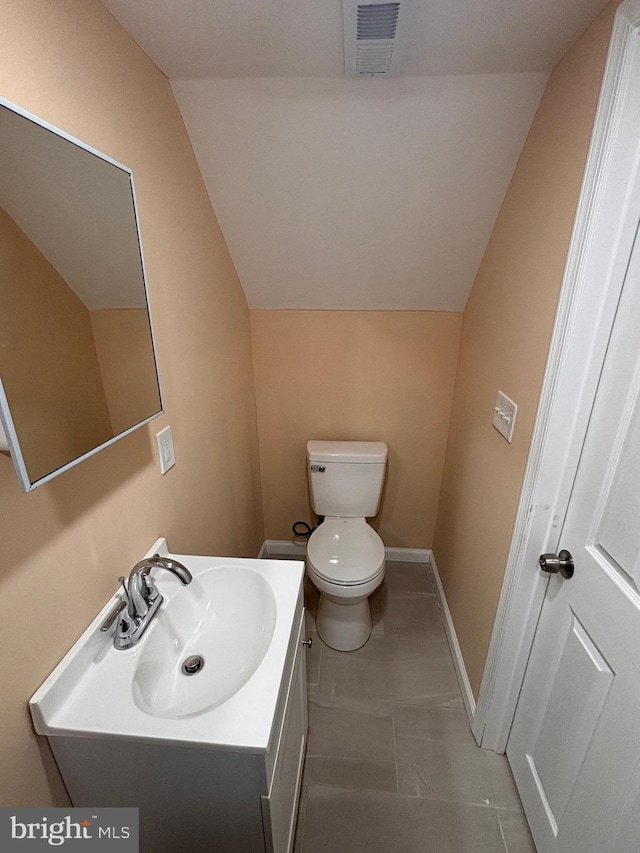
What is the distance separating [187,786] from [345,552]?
3.54 feet

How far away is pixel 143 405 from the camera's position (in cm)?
91

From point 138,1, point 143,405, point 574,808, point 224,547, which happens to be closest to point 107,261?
point 143,405

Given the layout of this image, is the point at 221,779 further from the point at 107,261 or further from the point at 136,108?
the point at 136,108

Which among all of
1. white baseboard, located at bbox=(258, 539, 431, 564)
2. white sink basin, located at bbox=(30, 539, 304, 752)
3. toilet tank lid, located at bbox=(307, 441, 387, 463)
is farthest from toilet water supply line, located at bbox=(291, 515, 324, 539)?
white sink basin, located at bbox=(30, 539, 304, 752)

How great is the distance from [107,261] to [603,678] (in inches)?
56.5

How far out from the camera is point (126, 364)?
2.82 ft

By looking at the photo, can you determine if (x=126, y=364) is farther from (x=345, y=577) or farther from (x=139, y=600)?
(x=345, y=577)

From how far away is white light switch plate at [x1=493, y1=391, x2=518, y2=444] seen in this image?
1.16 meters

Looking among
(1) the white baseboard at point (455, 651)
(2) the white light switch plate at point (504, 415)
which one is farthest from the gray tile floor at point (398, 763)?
(2) the white light switch plate at point (504, 415)

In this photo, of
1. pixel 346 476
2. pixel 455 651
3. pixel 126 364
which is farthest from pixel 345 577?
pixel 126 364

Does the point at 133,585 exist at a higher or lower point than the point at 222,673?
higher

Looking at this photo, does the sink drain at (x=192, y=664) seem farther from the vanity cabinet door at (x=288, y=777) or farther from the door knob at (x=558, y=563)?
the door knob at (x=558, y=563)

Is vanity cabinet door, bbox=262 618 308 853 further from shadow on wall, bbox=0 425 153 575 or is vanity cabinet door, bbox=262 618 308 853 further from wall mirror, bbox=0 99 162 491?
wall mirror, bbox=0 99 162 491

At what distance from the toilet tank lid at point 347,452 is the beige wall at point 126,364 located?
3.31 ft
